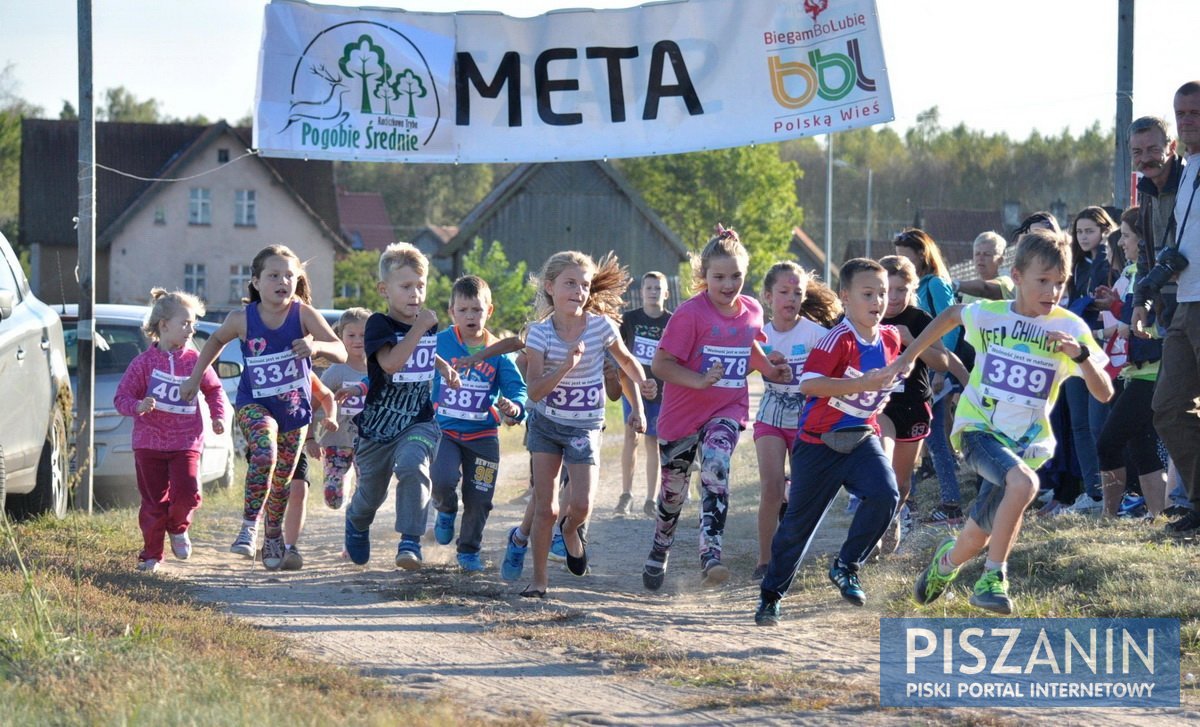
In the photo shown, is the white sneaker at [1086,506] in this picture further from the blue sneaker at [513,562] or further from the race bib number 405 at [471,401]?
the race bib number 405 at [471,401]

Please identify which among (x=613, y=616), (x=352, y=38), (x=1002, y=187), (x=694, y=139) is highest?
(x=1002, y=187)

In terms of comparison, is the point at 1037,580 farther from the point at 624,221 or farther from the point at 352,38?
the point at 624,221

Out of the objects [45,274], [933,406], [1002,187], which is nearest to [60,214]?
[45,274]

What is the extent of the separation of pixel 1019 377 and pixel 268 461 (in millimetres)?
4292

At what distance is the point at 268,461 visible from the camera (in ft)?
27.3

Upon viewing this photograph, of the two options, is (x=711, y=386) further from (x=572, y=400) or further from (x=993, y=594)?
(x=993, y=594)

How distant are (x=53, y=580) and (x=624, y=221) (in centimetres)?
4536

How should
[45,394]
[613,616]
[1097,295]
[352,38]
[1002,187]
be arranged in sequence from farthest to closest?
[1002,187], [352,38], [45,394], [1097,295], [613,616]

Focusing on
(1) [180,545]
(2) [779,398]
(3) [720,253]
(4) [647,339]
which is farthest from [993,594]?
(4) [647,339]

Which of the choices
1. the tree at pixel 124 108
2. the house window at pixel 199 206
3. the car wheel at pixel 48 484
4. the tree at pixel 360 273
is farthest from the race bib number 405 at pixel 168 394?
the tree at pixel 124 108

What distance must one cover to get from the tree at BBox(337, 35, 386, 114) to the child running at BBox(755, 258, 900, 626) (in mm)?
5744

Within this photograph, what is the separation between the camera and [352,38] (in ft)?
37.4

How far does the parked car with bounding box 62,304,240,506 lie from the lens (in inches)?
461

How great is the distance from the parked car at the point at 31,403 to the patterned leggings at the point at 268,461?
141cm
